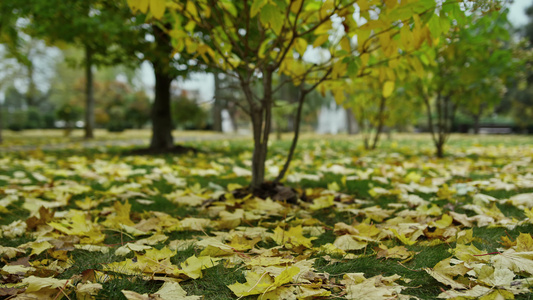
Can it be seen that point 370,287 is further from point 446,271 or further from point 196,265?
point 196,265

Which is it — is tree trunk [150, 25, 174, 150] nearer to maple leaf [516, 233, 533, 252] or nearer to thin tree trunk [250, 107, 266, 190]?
thin tree trunk [250, 107, 266, 190]

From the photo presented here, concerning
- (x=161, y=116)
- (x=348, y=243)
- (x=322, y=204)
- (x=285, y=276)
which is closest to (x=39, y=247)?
(x=285, y=276)

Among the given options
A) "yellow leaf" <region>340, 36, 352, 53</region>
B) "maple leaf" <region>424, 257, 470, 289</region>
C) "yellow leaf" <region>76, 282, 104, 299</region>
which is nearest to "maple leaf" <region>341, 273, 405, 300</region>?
"maple leaf" <region>424, 257, 470, 289</region>

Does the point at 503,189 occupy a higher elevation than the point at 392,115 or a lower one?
lower

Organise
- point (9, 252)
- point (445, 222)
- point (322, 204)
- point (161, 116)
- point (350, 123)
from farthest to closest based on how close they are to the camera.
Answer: point (350, 123)
point (161, 116)
point (322, 204)
point (445, 222)
point (9, 252)

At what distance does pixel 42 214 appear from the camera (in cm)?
163

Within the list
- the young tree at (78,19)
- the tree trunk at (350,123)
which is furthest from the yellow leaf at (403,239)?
the tree trunk at (350,123)

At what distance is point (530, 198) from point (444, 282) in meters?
1.28

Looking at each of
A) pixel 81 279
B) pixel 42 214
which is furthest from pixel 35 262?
pixel 42 214

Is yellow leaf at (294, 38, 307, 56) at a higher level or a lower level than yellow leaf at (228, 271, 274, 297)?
higher

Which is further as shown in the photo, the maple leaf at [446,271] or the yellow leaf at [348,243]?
the yellow leaf at [348,243]

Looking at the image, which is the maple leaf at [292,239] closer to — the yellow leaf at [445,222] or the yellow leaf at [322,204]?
the yellow leaf at [322,204]

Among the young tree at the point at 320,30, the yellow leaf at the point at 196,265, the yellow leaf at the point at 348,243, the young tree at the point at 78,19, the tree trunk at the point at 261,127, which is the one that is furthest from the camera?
the young tree at the point at 78,19

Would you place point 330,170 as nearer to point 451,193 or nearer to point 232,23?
point 451,193
